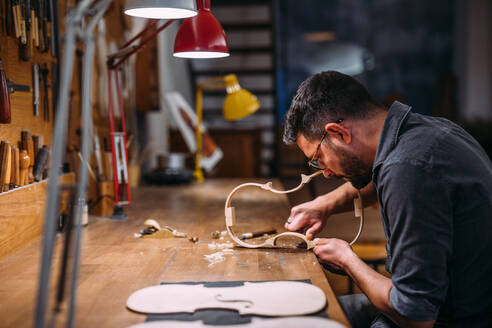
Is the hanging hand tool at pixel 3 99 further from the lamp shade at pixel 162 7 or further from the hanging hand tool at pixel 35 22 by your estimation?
the lamp shade at pixel 162 7

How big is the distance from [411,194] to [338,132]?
33cm

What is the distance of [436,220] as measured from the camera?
118 centimetres

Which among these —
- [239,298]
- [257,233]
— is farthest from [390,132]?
[257,233]

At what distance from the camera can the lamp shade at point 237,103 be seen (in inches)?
131

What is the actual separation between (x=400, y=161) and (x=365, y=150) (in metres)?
0.22

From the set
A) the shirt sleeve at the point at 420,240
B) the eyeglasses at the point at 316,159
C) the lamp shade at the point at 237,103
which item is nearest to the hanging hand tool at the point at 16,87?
the eyeglasses at the point at 316,159

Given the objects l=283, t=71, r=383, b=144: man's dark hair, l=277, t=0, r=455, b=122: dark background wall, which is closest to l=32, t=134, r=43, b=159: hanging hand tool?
l=283, t=71, r=383, b=144: man's dark hair

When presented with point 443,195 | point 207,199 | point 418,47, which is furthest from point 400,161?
point 418,47

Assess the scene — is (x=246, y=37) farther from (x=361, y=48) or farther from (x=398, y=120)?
(x=398, y=120)

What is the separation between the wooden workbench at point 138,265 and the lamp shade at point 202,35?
2.50 feet

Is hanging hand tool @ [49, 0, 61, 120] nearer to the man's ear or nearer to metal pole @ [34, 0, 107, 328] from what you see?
the man's ear

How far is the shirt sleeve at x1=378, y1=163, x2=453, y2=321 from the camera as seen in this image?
1166mm

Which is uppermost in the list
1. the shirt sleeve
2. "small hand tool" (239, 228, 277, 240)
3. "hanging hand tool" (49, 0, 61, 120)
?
"hanging hand tool" (49, 0, 61, 120)

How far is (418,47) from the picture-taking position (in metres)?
9.43
